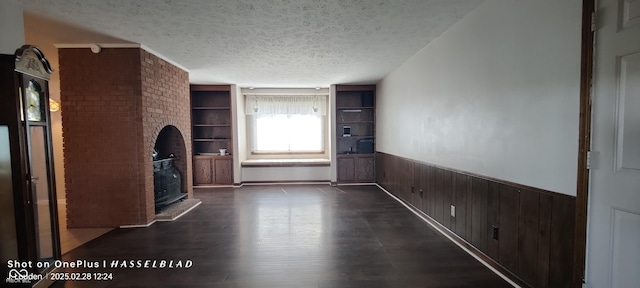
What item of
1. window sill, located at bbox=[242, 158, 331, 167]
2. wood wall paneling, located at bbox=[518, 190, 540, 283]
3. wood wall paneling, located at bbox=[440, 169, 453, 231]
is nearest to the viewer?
wood wall paneling, located at bbox=[518, 190, 540, 283]

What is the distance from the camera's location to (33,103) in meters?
2.18

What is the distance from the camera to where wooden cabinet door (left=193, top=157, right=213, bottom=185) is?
6434mm

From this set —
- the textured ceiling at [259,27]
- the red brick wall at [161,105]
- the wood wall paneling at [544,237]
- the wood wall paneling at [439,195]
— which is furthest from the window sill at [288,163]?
the wood wall paneling at [544,237]

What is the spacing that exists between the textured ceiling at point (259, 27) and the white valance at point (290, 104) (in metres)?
2.55

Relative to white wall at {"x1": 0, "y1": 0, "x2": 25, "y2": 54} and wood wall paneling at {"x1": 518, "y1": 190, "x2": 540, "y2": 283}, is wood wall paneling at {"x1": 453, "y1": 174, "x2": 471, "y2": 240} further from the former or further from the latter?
white wall at {"x1": 0, "y1": 0, "x2": 25, "y2": 54}

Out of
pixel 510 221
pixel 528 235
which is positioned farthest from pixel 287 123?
pixel 528 235

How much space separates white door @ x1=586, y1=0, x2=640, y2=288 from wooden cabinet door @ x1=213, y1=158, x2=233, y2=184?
6.29 metres

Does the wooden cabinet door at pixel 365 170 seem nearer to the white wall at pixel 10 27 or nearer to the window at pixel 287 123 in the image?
the window at pixel 287 123

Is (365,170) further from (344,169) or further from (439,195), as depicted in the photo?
(439,195)

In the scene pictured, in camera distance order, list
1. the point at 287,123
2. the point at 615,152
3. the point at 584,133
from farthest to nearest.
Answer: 1. the point at 287,123
2. the point at 584,133
3. the point at 615,152

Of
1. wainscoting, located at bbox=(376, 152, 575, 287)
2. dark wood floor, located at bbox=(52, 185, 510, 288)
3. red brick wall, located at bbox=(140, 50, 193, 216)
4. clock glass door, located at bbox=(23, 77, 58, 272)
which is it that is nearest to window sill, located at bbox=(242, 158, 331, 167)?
red brick wall, located at bbox=(140, 50, 193, 216)

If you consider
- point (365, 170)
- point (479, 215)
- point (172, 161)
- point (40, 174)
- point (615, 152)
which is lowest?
point (365, 170)

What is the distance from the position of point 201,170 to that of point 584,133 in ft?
22.1

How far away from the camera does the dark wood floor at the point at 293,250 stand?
7.49 feet
